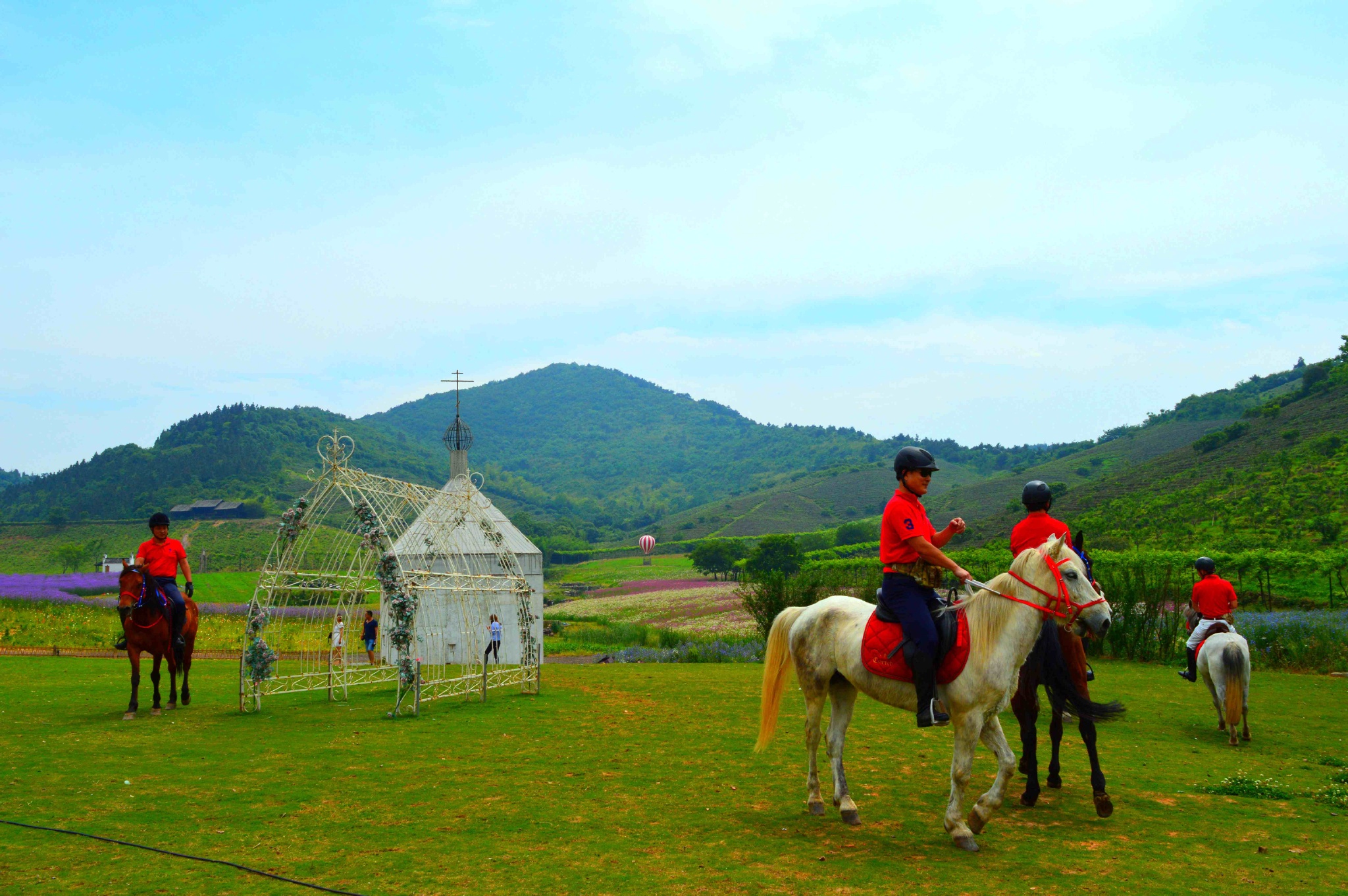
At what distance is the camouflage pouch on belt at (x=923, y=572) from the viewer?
637 centimetres

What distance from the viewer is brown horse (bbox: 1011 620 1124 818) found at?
707cm

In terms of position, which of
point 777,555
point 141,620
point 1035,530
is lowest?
point 777,555

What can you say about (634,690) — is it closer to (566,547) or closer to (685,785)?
(685,785)

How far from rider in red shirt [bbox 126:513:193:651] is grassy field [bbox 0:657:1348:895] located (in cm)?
142

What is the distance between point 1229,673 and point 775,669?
6325 millimetres

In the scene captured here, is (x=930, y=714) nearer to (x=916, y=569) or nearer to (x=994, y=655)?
(x=994, y=655)

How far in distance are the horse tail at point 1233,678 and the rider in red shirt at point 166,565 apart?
13144 mm

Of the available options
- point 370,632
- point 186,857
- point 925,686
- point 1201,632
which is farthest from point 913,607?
point 370,632

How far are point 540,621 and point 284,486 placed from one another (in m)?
82.4

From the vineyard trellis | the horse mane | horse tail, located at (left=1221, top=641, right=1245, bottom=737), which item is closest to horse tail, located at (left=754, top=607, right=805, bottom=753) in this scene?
the horse mane

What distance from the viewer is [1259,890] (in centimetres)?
535

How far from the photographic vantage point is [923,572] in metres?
6.36

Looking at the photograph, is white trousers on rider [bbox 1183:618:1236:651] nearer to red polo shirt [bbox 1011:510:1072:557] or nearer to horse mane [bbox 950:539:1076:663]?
red polo shirt [bbox 1011:510:1072:557]

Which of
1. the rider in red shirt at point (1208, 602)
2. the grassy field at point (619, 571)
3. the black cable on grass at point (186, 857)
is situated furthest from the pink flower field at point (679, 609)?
the black cable on grass at point (186, 857)
